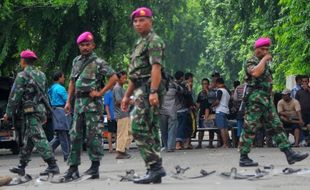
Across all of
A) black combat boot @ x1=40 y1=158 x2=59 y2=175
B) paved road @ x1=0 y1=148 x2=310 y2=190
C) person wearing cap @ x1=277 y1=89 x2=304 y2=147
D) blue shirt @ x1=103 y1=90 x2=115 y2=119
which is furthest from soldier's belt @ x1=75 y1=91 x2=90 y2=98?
person wearing cap @ x1=277 y1=89 x2=304 y2=147

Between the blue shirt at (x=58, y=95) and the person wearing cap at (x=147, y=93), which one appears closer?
the person wearing cap at (x=147, y=93)

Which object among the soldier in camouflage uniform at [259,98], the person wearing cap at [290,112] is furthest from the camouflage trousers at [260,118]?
the person wearing cap at [290,112]

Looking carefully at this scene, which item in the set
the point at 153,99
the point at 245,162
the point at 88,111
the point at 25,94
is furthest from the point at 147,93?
the point at 245,162

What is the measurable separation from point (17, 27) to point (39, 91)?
9.75m

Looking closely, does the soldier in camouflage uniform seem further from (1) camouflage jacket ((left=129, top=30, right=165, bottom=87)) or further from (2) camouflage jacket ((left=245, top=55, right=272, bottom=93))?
(1) camouflage jacket ((left=129, top=30, right=165, bottom=87))

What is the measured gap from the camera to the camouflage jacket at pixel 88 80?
450 inches

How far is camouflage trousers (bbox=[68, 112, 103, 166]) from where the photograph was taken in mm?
11414

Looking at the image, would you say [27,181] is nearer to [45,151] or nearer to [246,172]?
[45,151]

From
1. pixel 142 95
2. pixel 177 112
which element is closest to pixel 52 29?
pixel 177 112

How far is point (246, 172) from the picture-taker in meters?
11.9

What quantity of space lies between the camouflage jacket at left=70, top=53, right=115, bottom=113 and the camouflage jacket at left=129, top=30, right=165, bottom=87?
108cm

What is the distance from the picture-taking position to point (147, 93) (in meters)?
10.3

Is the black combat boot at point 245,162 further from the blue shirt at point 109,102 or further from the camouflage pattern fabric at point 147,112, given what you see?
the blue shirt at point 109,102

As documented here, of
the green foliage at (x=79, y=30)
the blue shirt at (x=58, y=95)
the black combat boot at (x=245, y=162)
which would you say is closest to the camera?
the black combat boot at (x=245, y=162)
